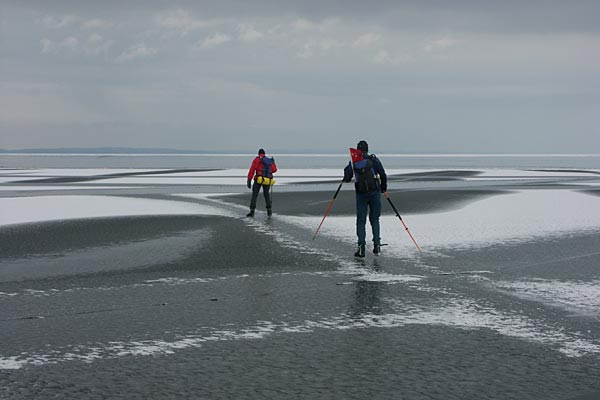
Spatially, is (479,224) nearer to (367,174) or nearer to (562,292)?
(367,174)

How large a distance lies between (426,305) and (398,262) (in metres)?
3.60

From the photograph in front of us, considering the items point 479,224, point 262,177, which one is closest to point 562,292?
point 479,224

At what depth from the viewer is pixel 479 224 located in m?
18.0

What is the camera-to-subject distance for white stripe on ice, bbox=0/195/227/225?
20312 mm

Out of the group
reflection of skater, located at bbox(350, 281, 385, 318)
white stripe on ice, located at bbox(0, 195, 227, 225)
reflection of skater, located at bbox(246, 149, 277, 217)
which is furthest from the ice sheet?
white stripe on ice, located at bbox(0, 195, 227, 225)

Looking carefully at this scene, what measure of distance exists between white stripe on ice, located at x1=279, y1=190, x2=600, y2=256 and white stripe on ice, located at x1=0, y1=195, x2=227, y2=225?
4.30m

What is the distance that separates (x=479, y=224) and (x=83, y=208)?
12362 millimetres

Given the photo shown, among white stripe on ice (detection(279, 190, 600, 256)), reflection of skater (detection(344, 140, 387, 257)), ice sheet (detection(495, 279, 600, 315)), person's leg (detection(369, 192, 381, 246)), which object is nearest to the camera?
ice sheet (detection(495, 279, 600, 315))

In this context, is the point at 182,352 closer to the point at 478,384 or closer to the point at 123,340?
the point at 123,340

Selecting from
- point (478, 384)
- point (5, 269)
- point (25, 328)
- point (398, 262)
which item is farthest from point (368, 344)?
point (5, 269)

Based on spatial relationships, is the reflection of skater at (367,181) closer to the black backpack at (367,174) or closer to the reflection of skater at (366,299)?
the black backpack at (367,174)

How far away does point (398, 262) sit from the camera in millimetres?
12094

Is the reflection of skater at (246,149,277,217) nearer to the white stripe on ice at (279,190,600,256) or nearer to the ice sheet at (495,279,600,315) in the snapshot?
the white stripe on ice at (279,190,600,256)

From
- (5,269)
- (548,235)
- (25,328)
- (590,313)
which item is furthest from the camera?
(548,235)
